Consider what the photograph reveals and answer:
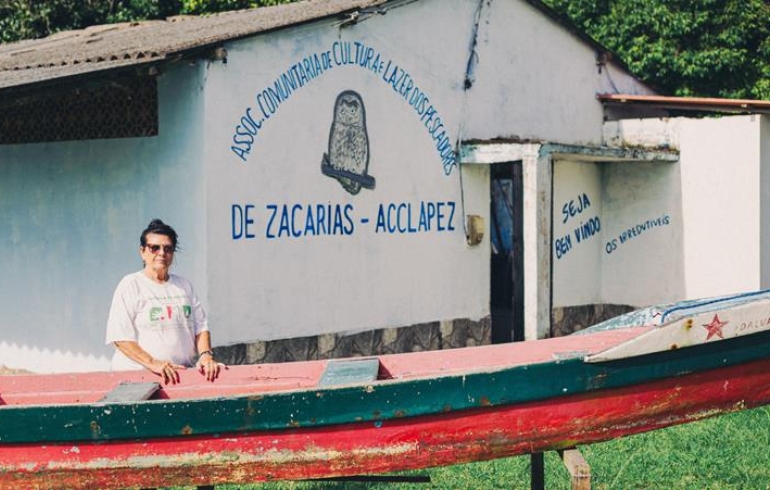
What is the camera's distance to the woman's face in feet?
19.1

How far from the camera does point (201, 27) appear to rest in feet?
40.1

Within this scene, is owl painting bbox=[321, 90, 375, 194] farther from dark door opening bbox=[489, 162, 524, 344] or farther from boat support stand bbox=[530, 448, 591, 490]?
boat support stand bbox=[530, 448, 591, 490]

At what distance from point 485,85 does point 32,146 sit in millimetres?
5217

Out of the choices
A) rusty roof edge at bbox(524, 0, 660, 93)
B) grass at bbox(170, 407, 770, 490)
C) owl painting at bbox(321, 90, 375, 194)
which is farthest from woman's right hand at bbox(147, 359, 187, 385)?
rusty roof edge at bbox(524, 0, 660, 93)

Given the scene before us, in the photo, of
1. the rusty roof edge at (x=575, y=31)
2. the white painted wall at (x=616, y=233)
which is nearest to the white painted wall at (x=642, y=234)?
the white painted wall at (x=616, y=233)

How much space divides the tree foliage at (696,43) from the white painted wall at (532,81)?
4623 mm

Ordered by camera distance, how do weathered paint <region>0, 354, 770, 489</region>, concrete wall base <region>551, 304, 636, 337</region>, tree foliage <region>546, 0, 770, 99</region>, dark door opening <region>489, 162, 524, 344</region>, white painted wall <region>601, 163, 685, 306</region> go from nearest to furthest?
1. weathered paint <region>0, 354, 770, 489</region>
2. concrete wall base <region>551, 304, 636, 337</region>
3. dark door opening <region>489, 162, 524, 344</region>
4. white painted wall <region>601, 163, 685, 306</region>
5. tree foliage <region>546, 0, 770, 99</region>

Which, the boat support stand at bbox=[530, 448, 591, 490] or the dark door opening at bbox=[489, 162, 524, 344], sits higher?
the dark door opening at bbox=[489, 162, 524, 344]

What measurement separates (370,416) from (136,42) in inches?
275

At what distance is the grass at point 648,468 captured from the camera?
22.1 ft

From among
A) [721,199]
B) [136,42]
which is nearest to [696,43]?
[721,199]

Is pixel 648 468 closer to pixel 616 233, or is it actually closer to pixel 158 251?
pixel 158 251

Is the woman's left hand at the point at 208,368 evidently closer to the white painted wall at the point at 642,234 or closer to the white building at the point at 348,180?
the white building at the point at 348,180

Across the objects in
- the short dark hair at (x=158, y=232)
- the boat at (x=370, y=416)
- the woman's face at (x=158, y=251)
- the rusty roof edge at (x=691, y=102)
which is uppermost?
the rusty roof edge at (x=691, y=102)
